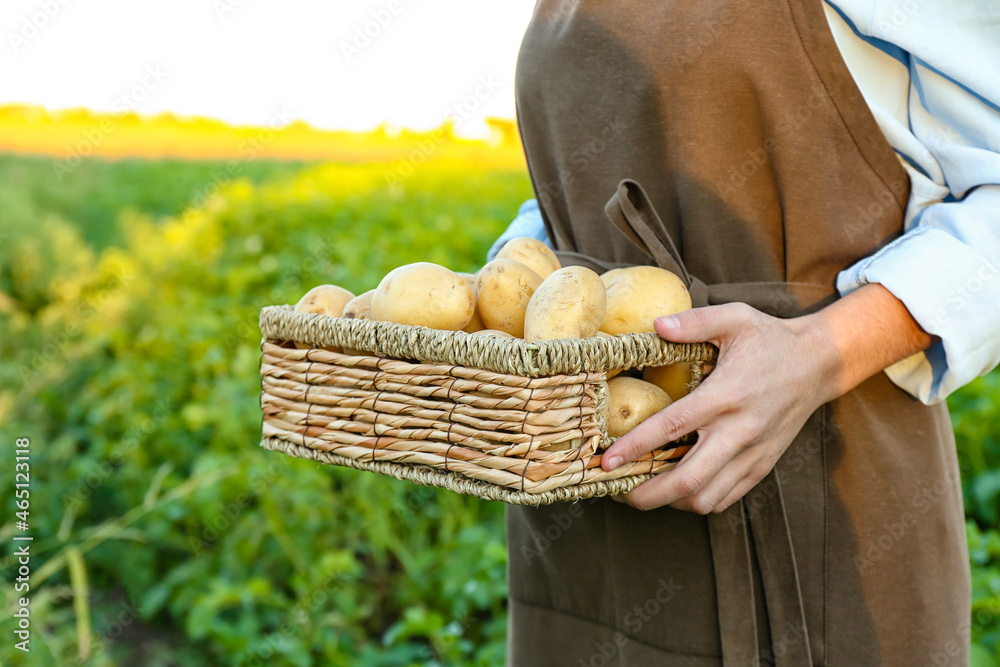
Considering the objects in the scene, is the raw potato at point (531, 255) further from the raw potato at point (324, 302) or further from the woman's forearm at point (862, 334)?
the woman's forearm at point (862, 334)

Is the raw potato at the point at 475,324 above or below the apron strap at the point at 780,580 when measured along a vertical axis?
above

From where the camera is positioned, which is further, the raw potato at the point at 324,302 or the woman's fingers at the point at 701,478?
the raw potato at the point at 324,302

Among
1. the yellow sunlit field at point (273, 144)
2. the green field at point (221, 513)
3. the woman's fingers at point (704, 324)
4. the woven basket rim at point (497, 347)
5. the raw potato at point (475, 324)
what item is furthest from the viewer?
the yellow sunlit field at point (273, 144)

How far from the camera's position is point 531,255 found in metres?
1.20

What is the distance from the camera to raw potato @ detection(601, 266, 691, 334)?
1034mm

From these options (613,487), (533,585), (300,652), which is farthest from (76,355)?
(613,487)

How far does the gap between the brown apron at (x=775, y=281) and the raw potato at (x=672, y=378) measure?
0.14 m

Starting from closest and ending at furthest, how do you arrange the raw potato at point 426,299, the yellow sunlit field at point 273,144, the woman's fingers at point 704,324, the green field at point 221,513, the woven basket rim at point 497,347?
the woven basket rim at point 497,347
the woman's fingers at point 704,324
the raw potato at point 426,299
the green field at point 221,513
the yellow sunlit field at point 273,144

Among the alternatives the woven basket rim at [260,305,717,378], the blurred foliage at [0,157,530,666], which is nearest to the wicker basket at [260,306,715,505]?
the woven basket rim at [260,305,717,378]

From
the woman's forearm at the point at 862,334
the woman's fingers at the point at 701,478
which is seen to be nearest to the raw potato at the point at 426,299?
the woman's fingers at the point at 701,478

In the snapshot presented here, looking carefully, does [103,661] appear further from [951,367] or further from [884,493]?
[951,367]

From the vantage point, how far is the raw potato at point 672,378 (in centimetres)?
107

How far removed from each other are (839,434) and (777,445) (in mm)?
206

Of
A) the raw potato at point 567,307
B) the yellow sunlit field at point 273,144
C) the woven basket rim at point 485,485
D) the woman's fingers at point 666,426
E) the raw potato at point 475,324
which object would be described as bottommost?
the woven basket rim at point 485,485
